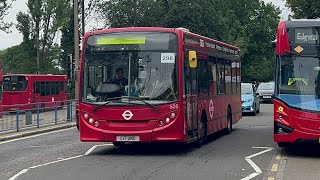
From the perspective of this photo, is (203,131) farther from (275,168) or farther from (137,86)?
(275,168)

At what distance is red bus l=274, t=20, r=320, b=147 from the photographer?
1467 cm

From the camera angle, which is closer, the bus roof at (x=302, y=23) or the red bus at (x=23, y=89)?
the bus roof at (x=302, y=23)

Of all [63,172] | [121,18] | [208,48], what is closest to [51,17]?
[121,18]

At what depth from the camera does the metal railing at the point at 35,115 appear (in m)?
22.8

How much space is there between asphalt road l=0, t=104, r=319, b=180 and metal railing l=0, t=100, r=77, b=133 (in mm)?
2561

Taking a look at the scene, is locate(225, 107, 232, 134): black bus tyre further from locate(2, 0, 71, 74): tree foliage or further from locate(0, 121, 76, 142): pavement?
locate(2, 0, 71, 74): tree foliage

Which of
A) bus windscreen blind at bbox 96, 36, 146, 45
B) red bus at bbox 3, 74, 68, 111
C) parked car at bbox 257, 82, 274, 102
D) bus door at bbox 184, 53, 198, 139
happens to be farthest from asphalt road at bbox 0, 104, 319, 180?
parked car at bbox 257, 82, 274, 102

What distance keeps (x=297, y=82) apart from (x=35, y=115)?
12798 millimetres

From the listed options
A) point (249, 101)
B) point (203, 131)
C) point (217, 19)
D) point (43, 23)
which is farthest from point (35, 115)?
point (43, 23)

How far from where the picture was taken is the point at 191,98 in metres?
15.8

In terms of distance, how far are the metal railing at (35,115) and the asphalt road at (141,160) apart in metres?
2.56

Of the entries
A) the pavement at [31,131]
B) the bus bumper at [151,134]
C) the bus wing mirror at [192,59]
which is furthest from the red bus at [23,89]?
the bus bumper at [151,134]

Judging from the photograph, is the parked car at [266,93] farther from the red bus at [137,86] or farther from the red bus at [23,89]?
the red bus at [137,86]

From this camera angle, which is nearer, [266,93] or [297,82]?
[297,82]
